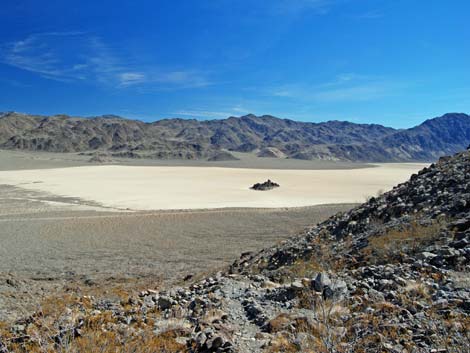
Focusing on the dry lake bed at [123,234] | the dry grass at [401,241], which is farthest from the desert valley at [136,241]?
the dry grass at [401,241]

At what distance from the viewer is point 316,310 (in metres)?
5.24

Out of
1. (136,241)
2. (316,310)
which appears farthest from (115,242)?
(316,310)

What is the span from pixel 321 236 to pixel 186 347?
26.2 feet

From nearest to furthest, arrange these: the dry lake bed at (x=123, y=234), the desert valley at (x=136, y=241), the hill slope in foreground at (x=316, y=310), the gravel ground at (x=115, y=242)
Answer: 1. the hill slope in foreground at (x=316, y=310)
2. the desert valley at (x=136, y=241)
3. the gravel ground at (x=115, y=242)
4. the dry lake bed at (x=123, y=234)

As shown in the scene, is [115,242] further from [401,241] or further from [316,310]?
[316,310]

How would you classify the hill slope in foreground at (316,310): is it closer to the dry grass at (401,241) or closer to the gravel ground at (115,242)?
the dry grass at (401,241)

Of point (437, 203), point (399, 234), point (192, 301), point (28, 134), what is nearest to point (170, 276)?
point (192, 301)

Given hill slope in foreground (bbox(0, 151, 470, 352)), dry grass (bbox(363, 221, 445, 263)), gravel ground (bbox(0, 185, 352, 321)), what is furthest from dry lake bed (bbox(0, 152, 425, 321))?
dry grass (bbox(363, 221, 445, 263))

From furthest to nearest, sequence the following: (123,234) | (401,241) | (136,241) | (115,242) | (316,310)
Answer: (123,234)
(136,241)
(115,242)
(401,241)
(316,310)

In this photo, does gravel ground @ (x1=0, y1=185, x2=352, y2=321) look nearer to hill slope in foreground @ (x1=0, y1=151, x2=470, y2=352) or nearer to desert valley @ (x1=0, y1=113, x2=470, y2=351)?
desert valley @ (x1=0, y1=113, x2=470, y2=351)

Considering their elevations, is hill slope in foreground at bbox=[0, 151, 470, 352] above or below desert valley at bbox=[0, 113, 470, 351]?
above

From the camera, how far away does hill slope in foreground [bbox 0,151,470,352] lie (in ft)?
14.2

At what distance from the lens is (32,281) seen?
35.3ft

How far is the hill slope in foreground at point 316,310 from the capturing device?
170 inches
